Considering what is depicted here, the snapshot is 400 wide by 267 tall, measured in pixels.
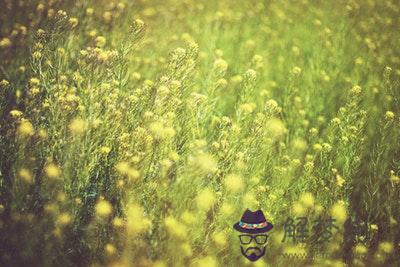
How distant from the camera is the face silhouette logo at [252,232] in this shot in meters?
2.01

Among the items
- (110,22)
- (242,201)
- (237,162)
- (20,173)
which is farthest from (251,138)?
(110,22)

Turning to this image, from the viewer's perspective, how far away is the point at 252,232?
80.0 inches

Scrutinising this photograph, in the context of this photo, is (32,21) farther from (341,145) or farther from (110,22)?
(341,145)

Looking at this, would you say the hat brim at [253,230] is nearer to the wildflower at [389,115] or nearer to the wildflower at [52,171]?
the wildflower at [52,171]

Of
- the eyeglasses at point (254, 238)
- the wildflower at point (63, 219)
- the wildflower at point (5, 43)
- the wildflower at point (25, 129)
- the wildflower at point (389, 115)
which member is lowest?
the eyeglasses at point (254, 238)

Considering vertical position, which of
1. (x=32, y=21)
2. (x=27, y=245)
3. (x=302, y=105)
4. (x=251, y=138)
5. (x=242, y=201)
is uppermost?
(x=32, y=21)

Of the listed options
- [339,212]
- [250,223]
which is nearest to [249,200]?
[250,223]

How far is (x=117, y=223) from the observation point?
175 centimetres

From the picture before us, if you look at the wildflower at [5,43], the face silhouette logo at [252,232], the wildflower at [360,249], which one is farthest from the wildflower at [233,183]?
the wildflower at [5,43]

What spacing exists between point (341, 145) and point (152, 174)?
1178 millimetres

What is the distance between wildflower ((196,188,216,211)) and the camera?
177cm

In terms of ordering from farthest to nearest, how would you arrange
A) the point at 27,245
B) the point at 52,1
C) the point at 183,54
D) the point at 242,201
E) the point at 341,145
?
the point at 52,1 < the point at 341,145 < the point at 183,54 < the point at 242,201 < the point at 27,245

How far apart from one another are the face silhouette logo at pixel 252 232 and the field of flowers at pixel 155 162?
0.04 metres

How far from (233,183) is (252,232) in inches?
13.8
